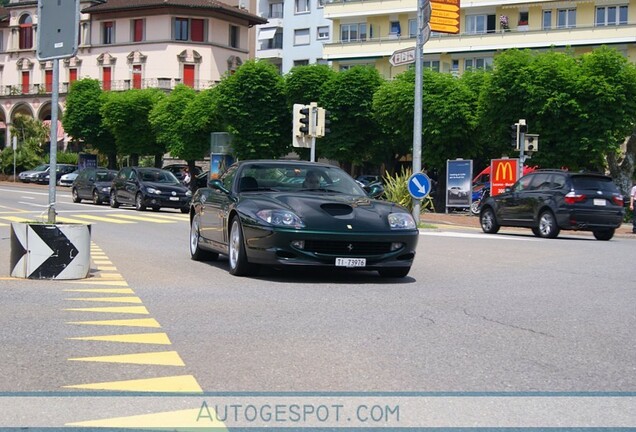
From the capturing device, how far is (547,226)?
2484 centimetres

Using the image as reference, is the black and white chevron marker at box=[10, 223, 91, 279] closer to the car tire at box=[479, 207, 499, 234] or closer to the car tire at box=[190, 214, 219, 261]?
the car tire at box=[190, 214, 219, 261]

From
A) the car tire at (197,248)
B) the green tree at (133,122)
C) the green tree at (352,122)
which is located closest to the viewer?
the car tire at (197,248)

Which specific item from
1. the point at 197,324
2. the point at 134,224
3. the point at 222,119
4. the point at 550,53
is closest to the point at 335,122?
the point at 222,119

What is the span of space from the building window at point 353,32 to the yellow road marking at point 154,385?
69852mm

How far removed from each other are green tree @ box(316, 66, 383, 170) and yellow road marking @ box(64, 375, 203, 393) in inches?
1994

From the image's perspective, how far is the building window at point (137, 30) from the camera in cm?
8844

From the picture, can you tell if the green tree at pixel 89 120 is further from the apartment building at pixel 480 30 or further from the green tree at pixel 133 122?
the apartment building at pixel 480 30

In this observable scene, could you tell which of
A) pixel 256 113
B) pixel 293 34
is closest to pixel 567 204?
pixel 256 113

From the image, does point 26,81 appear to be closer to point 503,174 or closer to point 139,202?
point 139,202

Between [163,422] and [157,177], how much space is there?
33311 millimetres

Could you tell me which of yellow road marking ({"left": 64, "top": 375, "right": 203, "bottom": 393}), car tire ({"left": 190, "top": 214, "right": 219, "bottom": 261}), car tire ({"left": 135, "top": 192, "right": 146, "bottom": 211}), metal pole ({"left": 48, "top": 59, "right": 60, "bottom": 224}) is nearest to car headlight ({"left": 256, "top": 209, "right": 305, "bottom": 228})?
metal pole ({"left": 48, "top": 59, "right": 60, "bottom": 224})

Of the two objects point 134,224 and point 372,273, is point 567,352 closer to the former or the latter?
point 372,273

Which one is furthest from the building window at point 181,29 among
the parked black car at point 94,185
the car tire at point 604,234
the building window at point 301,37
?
the car tire at point 604,234

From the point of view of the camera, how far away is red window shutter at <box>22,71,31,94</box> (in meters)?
96.1
